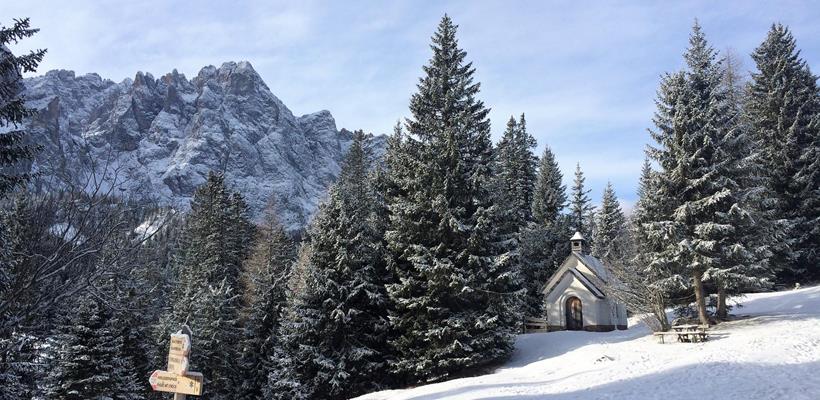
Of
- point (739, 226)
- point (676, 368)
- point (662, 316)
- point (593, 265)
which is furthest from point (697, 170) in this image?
point (593, 265)

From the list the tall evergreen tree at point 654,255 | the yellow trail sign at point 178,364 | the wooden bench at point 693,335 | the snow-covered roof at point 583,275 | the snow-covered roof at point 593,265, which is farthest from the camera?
the snow-covered roof at point 593,265

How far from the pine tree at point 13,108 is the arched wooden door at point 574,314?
30.0 metres

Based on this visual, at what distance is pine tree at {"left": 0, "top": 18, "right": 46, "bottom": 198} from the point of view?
31.3 feet

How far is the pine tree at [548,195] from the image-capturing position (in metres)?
45.8

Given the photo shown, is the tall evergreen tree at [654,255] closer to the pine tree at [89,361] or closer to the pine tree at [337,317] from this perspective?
the pine tree at [337,317]

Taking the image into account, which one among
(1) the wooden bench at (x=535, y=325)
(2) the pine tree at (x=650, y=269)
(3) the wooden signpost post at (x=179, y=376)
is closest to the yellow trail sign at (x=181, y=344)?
(3) the wooden signpost post at (x=179, y=376)

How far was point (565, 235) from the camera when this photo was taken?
144ft

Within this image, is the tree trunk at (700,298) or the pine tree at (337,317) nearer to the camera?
the tree trunk at (700,298)

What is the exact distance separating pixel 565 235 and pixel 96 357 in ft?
113

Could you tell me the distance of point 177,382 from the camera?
757 centimetres

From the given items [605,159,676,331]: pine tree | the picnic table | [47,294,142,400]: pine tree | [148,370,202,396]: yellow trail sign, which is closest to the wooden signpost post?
[148,370,202,396]: yellow trail sign

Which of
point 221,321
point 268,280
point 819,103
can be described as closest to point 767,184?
point 819,103

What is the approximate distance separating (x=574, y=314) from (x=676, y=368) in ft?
58.2

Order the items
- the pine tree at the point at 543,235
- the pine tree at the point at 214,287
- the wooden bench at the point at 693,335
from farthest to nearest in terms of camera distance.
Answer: the pine tree at the point at 543,235 → the pine tree at the point at 214,287 → the wooden bench at the point at 693,335
